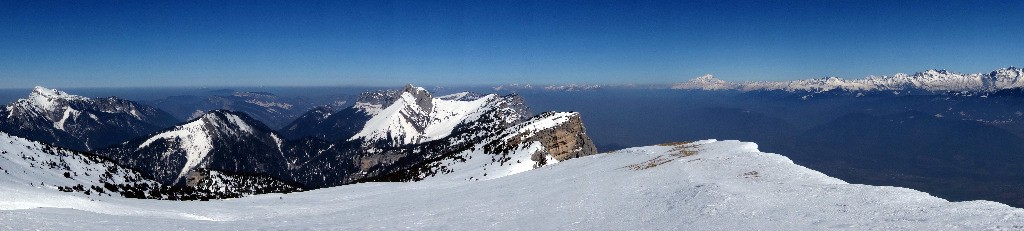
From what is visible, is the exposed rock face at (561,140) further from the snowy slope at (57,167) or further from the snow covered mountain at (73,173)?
the snowy slope at (57,167)

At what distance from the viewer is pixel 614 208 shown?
2083 cm

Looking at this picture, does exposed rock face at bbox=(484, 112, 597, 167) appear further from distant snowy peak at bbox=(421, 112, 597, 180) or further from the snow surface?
the snow surface

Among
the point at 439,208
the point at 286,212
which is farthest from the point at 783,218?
the point at 286,212

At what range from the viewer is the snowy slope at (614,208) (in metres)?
15.2

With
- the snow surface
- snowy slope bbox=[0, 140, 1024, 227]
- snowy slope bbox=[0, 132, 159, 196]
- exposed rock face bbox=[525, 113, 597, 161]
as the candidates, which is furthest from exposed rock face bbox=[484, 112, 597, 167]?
snowy slope bbox=[0, 140, 1024, 227]

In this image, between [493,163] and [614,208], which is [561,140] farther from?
[614,208]

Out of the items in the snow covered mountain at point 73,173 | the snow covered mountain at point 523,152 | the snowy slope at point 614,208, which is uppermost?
the snowy slope at point 614,208

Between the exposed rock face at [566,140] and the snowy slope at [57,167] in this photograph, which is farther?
the exposed rock face at [566,140]

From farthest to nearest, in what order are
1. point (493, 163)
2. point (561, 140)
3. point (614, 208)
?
point (561, 140) < point (493, 163) < point (614, 208)

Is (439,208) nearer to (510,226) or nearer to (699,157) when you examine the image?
(510,226)

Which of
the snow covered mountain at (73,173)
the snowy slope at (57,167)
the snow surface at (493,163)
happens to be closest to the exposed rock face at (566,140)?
the snow surface at (493,163)

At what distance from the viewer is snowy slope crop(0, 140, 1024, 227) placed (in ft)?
49.7

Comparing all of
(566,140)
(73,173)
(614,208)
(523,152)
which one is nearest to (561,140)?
(566,140)

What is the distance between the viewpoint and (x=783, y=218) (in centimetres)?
1605
